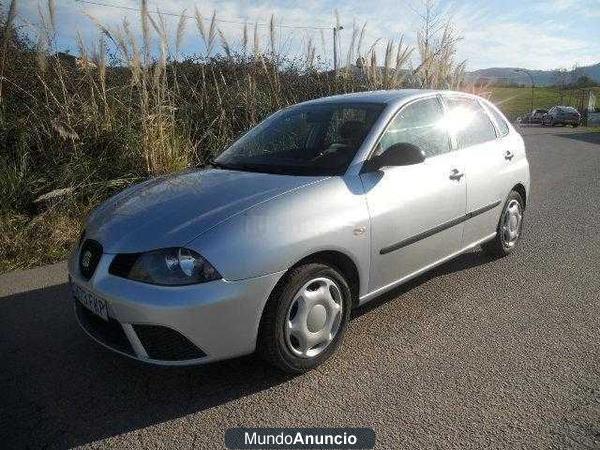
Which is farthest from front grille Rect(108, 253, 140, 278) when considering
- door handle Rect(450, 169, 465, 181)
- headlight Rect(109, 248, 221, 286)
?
door handle Rect(450, 169, 465, 181)

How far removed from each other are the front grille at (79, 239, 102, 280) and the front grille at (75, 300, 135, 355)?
0.21 m

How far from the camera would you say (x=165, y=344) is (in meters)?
2.28

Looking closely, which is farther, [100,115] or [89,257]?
[100,115]

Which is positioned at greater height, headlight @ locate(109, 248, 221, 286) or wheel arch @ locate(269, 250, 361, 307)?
headlight @ locate(109, 248, 221, 286)

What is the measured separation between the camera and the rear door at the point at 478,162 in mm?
3693

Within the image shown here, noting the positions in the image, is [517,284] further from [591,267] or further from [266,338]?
[266,338]

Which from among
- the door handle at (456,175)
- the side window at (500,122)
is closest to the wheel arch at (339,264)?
the door handle at (456,175)

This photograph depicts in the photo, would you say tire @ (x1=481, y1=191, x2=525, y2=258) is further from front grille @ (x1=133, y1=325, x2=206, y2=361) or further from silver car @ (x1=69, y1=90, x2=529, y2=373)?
front grille @ (x1=133, y1=325, x2=206, y2=361)

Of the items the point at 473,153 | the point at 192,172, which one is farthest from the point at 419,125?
the point at 192,172

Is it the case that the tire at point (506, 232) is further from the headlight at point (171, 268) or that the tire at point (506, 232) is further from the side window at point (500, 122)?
the headlight at point (171, 268)

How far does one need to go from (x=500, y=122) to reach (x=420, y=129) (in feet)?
4.65

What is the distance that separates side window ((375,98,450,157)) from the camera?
3170 millimetres

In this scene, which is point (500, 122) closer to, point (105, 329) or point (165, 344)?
point (165, 344)

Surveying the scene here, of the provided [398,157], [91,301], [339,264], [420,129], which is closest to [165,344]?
[91,301]
